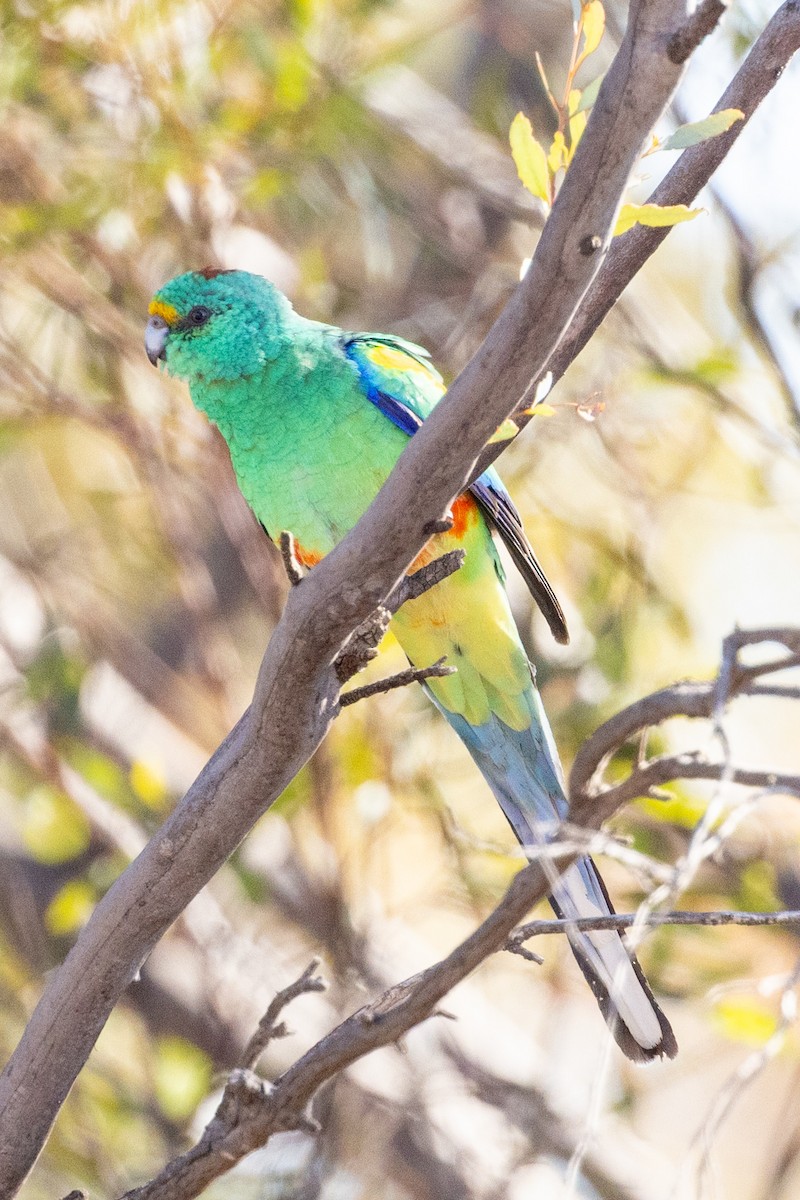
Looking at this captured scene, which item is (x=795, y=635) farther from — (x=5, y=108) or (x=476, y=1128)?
(x=5, y=108)

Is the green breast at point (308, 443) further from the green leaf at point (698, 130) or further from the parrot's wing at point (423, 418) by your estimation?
the green leaf at point (698, 130)

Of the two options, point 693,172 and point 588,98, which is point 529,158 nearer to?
point 588,98

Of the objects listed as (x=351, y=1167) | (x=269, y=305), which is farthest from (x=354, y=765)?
(x=269, y=305)

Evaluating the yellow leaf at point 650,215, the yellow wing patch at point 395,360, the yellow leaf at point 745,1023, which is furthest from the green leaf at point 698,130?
the yellow leaf at point 745,1023

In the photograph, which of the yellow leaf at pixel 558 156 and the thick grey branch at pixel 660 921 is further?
the thick grey branch at pixel 660 921

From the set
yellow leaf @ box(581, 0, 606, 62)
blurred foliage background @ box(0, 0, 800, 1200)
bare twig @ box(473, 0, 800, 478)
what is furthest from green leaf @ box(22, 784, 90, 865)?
yellow leaf @ box(581, 0, 606, 62)

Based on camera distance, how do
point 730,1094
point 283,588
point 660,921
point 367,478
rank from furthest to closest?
1. point 283,588
2. point 367,478
3. point 730,1094
4. point 660,921

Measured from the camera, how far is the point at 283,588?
439cm

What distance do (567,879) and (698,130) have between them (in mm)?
1630

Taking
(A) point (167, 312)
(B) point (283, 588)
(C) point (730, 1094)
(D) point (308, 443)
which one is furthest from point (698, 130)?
(B) point (283, 588)

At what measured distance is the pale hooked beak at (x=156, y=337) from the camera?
10.7 ft

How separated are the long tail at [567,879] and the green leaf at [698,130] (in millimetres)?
878

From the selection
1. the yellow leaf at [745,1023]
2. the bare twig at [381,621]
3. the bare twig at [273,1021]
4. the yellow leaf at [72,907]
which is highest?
the yellow leaf at [745,1023]

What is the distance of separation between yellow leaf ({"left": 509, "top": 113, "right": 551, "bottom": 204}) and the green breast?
1428mm
